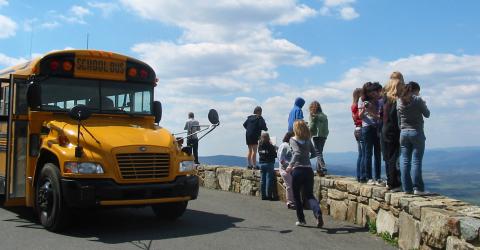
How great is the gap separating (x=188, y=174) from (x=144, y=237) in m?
1.24

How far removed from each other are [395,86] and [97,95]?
4730mm

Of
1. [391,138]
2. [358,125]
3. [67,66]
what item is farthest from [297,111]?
[67,66]

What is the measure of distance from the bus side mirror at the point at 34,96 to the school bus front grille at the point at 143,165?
1.78 m

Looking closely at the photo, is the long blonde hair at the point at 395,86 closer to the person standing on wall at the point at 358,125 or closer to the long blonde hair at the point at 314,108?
the person standing on wall at the point at 358,125

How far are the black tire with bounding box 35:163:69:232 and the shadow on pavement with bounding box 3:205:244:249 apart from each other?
18 centimetres

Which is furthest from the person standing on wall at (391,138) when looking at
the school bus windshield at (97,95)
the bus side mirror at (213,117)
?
the school bus windshield at (97,95)

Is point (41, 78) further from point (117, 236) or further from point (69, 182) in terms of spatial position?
point (117, 236)

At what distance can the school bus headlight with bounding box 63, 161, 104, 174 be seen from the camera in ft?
22.7

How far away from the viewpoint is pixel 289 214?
30.7ft

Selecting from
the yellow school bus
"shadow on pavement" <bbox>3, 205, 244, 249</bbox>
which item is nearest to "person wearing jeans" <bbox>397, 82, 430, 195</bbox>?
"shadow on pavement" <bbox>3, 205, 244, 249</bbox>

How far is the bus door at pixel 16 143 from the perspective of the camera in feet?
25.9

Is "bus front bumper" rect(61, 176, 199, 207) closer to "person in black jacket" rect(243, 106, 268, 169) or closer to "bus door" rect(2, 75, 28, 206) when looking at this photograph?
"bus door" rect(2, 75, 28, 206)

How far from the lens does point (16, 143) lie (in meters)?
7.94

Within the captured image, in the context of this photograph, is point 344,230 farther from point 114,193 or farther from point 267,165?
point 267,165
